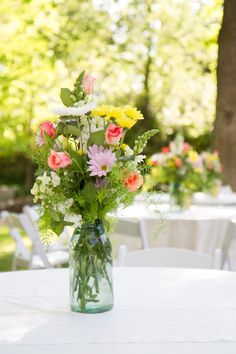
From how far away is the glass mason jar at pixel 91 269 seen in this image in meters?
2.45

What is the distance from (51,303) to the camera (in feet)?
8.73

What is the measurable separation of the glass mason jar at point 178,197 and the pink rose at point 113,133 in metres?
4.04

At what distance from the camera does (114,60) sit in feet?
57.9

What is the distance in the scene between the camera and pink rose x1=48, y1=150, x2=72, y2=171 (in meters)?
2.35

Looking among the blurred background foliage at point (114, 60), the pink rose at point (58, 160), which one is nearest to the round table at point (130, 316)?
the pink rose at point (58, 160)

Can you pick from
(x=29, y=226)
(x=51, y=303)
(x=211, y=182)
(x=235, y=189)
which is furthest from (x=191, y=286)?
(x=235, y=189)

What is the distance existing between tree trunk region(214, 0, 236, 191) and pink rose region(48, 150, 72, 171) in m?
8.52

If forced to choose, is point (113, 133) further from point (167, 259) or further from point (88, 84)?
point (167, 259)

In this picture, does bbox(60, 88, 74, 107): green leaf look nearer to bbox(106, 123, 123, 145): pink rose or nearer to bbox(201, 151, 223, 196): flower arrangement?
bbox(106, 123, 123, 145): pink rose

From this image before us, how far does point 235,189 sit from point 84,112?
8.71 m

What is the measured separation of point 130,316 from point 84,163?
560 mm

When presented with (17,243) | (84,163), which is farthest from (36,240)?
(84,163)

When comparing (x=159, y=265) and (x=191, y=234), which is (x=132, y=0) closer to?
(x=191, y=234)

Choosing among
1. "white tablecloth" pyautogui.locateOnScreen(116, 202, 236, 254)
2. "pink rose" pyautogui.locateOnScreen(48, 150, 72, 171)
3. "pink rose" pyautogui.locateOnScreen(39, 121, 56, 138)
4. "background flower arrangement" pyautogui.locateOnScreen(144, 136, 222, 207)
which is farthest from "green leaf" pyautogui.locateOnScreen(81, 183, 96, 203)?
"background flower arrangement" pyautogui.locateOnScreen(144, 136, 222, 207)
